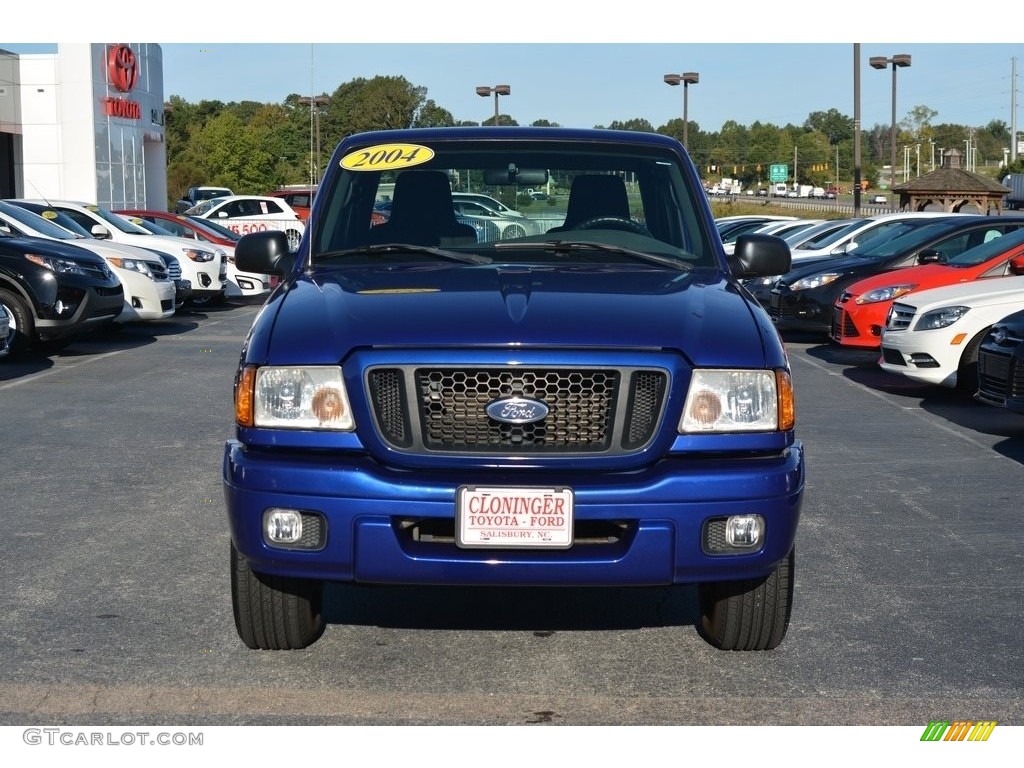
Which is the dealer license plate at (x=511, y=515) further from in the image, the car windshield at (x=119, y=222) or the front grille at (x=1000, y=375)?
the car windshield at (x=119, y=222)

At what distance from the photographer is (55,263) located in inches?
583

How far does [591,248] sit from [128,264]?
13004 millimetres

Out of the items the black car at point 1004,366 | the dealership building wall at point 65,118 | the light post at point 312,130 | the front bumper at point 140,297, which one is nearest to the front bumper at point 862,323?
the black car at point 1004,366

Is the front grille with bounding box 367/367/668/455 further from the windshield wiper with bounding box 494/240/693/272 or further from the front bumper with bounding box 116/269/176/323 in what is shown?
the front bumper with bounding box 116/269/176/323

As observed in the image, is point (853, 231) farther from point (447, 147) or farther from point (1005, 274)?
point (447, 147)

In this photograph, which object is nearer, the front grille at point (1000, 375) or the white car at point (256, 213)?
the front grille at point (1000, 375)

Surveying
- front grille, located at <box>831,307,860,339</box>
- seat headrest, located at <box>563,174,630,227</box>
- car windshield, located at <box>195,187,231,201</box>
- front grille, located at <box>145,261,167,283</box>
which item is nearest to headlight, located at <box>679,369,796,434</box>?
seat headrest, located at <box>563,174,630,227</box>

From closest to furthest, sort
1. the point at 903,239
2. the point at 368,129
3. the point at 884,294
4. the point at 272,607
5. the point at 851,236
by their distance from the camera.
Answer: the point at 272,607
the point at 884,294
the point at 903,239
the point at 851,236
the point at 368,129

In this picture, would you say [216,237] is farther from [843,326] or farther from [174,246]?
[843,326]

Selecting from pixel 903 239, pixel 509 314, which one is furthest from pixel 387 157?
pixel 903 239

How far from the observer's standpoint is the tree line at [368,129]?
7112 centimetres

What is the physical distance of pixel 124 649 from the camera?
16.3 feet

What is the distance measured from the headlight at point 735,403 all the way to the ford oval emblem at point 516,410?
435mm

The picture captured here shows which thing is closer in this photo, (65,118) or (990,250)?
(990,250)
